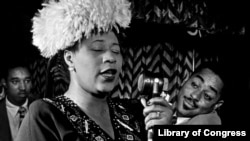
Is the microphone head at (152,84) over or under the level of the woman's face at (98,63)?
under

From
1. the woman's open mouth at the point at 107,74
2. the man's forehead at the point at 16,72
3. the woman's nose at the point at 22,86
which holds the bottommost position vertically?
the woman's nose at the point at 22,86

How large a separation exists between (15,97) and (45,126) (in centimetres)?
269

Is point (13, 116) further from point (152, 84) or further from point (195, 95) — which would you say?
point (152, 84)

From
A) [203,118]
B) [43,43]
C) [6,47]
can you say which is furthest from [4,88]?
[43,43]

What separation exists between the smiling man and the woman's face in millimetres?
1492

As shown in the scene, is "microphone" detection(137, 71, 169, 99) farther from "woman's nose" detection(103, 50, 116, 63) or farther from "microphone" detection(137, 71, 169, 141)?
"woman's nose" detection(103, 50, 116, 63)

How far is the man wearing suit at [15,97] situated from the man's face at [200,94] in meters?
1.75

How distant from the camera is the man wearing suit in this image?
372 centimetres

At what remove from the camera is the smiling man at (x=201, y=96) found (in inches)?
117

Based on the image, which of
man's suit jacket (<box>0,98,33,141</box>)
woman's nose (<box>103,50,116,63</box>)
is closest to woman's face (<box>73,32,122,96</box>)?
woman's nose (<box>103,50,116,63</box>)

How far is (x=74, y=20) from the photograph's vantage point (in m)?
1.52

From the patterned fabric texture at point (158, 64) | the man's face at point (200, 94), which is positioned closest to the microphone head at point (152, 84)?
the man's face at point (200, 94)

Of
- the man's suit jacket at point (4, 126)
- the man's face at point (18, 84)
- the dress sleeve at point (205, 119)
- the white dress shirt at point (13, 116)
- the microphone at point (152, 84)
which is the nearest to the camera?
the microphone at point (152, 84)

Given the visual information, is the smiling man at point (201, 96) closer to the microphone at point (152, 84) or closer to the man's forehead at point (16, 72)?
the microphone at point (152, 84)
